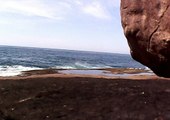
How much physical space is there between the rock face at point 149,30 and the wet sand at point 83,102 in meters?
6.22

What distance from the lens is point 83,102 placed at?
11.3 m

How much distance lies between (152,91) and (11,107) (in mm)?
5325

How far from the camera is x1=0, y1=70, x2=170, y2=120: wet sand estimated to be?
32.9 ft

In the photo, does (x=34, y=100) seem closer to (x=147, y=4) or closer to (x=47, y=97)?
(x=47, y=97)

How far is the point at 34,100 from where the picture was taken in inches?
460

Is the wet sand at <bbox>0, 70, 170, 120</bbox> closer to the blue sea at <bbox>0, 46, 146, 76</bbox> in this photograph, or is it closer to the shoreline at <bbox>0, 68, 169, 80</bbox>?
the shoreline at <bbox>0, 68, 169, 80</bbox>

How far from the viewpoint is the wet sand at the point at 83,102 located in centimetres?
1004

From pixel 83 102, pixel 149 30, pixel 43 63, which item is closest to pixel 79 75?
pixel 149 30

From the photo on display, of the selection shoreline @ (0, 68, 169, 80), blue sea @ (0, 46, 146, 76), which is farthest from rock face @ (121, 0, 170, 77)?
blue sea @ (0, 46, 146, 76)

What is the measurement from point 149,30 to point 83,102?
10.6 metres

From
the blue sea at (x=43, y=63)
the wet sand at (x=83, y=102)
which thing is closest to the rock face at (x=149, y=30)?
the wet sand at (x=83, y=102)

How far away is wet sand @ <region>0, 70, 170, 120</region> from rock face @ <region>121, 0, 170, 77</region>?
622 cm

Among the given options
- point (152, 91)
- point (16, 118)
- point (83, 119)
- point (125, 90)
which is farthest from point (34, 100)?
point (152, 91)

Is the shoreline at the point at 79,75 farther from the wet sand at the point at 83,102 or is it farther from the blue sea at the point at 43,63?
the wet sand at the point at 83,102
